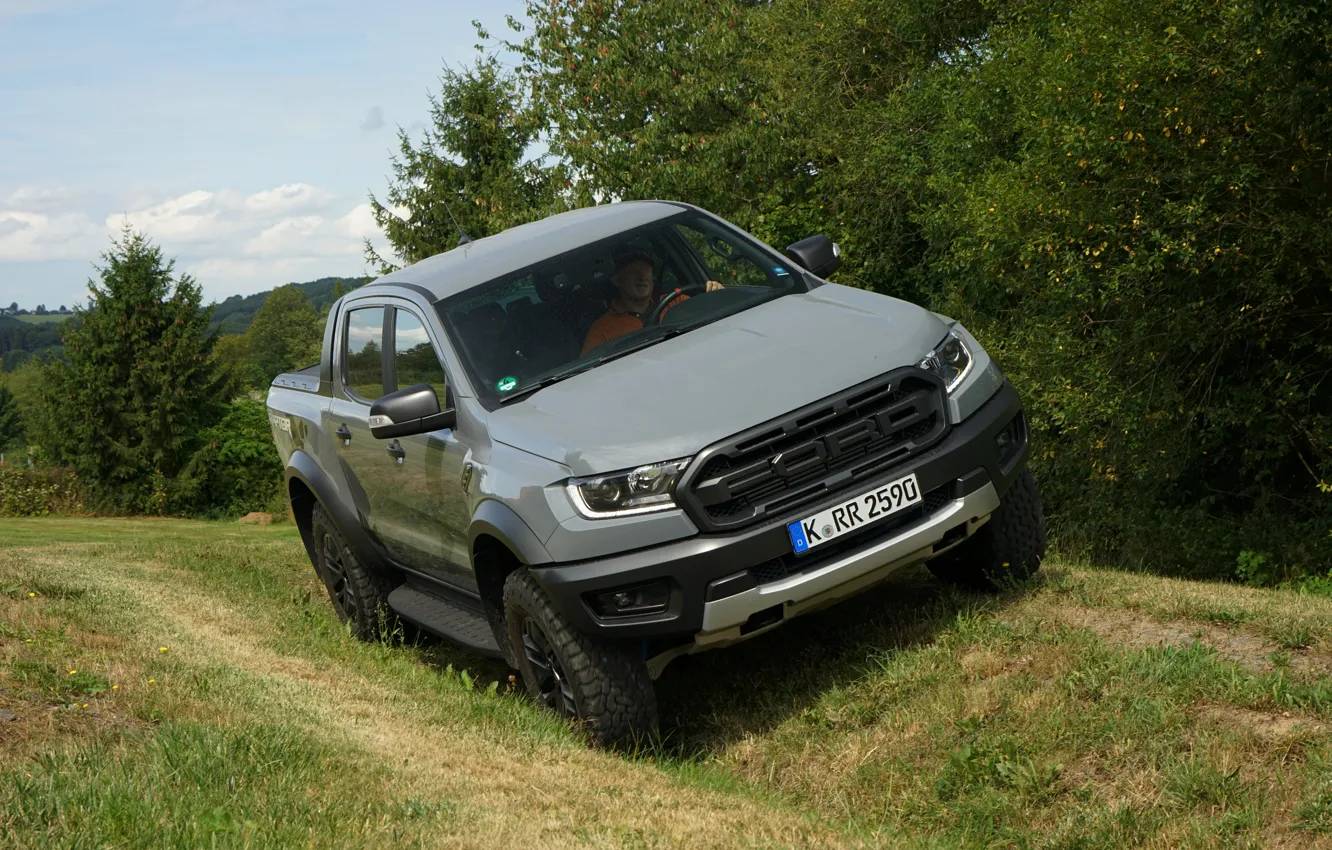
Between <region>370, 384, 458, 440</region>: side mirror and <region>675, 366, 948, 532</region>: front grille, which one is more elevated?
<region>370, 384, 458, 440</region>: side mirror

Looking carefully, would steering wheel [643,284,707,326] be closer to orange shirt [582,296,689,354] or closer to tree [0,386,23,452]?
orange shirt [582,296,689,354]

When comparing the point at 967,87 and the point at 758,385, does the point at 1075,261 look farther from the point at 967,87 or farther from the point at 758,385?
the point at 758,385

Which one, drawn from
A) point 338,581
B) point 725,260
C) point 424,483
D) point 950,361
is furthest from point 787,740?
point 338,581

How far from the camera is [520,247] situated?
683cm

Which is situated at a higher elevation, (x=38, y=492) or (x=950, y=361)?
(x=950, y=361)

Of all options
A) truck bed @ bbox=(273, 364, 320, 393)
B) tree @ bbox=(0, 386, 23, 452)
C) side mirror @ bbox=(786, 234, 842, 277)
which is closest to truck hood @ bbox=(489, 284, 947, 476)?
side mirror @ bbox=(786, 234, 842, 277)

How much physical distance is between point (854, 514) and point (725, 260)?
197cm

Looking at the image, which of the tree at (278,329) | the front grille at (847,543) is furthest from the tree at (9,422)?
the front grille at (847,543)

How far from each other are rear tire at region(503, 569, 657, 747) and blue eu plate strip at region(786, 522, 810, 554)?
0.83 metres

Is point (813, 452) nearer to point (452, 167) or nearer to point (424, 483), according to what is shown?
point (424, 483)

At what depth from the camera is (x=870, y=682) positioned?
19.0ft

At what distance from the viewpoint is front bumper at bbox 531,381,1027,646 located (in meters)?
5.10

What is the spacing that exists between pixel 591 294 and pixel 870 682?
7.15 feet

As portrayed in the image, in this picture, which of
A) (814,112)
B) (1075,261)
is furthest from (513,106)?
(1075,261)
